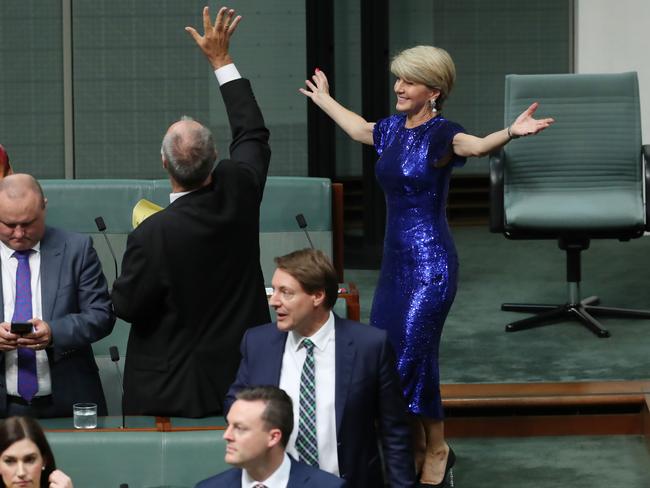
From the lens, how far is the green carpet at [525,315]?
5.48 metres

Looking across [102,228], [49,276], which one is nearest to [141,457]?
[49,276]

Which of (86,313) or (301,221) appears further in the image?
(301,221)

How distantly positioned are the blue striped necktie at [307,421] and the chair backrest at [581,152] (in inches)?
103

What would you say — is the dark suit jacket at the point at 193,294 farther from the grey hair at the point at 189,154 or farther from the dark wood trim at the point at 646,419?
the dark wood trim at the point at 646,419

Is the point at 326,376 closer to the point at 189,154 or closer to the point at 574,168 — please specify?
the point at 189,154

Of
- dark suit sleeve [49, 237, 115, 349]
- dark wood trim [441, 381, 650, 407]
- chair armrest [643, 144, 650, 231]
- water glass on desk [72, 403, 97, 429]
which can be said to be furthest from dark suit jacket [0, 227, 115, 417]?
chair armrest [643, 144, 650, 231]

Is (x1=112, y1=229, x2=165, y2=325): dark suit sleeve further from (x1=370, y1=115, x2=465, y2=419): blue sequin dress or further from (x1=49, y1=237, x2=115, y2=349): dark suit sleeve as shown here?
(x1=370, y1=115, x2=465, y2=419): blue sequin dress

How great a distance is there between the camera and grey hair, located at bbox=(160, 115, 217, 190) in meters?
3.69

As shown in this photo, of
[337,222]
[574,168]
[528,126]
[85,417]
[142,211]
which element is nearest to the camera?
[85,417]

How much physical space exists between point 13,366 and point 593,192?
9.66 feet

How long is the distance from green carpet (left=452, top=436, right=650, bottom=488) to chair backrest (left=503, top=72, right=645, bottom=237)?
1.27 m

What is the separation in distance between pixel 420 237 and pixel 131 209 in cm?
142

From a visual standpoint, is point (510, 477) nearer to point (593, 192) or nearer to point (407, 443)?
point (407, 443)

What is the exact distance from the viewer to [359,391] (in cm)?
357
